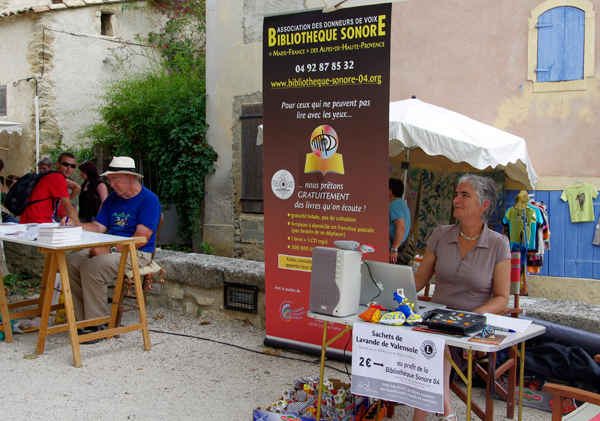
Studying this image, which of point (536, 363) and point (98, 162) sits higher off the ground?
point (98, 162)

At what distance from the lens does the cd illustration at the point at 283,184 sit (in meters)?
3.76

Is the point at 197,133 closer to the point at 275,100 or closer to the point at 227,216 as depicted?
the point at 227,216

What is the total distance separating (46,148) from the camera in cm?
972

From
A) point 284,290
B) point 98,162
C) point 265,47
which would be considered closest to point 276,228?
point 284,290

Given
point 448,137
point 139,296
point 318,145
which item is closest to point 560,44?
point 448,137

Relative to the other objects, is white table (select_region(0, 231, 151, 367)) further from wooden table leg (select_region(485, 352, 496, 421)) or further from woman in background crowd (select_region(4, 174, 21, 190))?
woman in background crowd (select_region(4, 174, 21, 190))

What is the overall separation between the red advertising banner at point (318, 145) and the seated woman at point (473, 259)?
52cm

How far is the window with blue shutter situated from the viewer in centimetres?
611

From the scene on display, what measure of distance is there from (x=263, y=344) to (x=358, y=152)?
181 centimetres

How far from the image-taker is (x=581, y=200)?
6148 mm

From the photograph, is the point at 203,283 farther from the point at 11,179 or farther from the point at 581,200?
the point at 11,179

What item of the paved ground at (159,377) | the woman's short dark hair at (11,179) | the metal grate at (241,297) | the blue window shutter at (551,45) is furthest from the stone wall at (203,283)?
the woman's short dark hair at (11,179)

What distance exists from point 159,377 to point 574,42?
19.6ft

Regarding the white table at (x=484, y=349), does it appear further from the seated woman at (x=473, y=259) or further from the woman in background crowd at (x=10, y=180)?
the woman in background crowd at (x=10, y=180)
